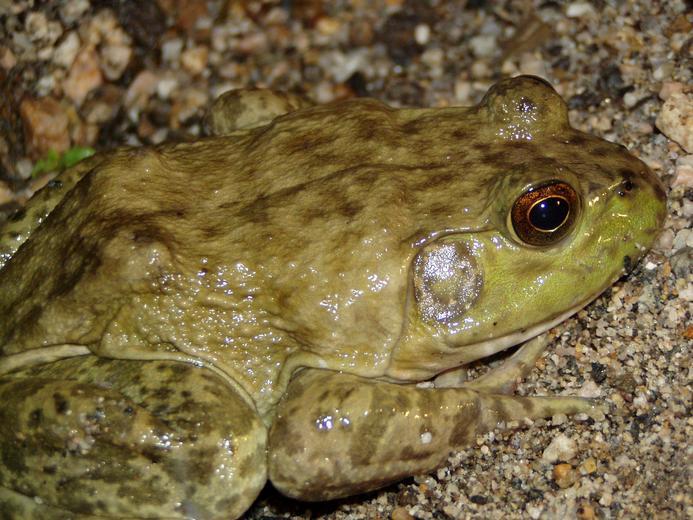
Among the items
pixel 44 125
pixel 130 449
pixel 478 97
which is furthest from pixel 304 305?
pixel 44 125

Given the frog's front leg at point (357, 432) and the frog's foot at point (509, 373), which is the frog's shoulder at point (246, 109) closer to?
the frog's front leg at point (357, 432)

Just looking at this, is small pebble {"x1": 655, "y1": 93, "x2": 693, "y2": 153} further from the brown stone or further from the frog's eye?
the brown stone

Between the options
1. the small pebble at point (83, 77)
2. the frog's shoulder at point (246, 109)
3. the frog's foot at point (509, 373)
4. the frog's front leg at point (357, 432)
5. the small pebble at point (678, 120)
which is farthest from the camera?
the small pebble at point (83, 77)

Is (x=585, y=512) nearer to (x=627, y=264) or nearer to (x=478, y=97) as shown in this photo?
(x=627, y=264)

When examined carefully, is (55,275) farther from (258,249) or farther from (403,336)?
(403,336)

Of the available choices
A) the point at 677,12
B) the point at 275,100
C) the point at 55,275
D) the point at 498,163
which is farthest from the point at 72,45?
the point at 677,12

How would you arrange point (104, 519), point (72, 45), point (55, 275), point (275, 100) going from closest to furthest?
point (104, 519) → point (55, 275) → point (275, 100) → point (72, 45)

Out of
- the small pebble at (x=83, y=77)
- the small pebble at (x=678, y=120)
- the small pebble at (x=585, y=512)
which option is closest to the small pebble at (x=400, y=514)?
the small pebble at (x=585, y=512)
